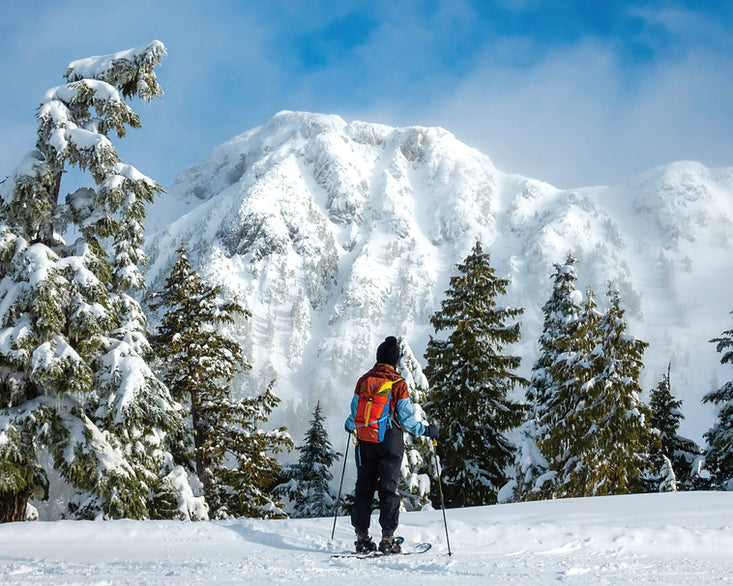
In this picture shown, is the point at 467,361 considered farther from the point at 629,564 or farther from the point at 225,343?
the point at 629,564

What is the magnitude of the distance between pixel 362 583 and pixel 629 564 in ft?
8.46

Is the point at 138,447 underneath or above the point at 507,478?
above

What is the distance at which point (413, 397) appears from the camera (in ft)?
56.6

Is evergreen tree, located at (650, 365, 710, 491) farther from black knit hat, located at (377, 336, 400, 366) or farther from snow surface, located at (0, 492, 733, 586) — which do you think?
black knit hat, located at (377, 336, 400, 366)

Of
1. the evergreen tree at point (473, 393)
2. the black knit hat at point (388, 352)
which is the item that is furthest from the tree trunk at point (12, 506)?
the evergreen tree at point (473, 393)

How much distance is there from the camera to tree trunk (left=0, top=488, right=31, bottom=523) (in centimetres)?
927

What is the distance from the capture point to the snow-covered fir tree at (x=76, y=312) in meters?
9.19

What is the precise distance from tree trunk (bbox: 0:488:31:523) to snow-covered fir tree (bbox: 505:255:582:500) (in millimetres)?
14255

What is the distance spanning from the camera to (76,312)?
9.67 m

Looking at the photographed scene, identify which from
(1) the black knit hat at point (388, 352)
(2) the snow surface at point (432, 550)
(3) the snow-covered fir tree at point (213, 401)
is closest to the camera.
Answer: (2) the snow surface at point (432, 550)

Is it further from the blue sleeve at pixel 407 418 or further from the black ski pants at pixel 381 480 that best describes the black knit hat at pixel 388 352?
the black ski pants at pixel 381 480

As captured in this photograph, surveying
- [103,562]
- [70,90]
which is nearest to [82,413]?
[103,562]

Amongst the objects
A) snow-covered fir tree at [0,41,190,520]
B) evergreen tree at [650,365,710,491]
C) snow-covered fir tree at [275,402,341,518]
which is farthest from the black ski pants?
evergreen tree at [650,365,710,491]

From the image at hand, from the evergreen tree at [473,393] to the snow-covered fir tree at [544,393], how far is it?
64 cm
